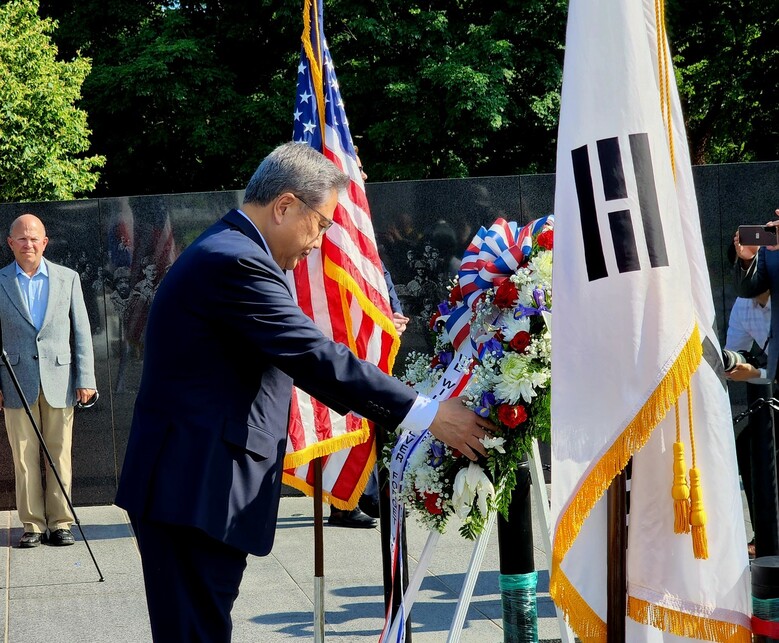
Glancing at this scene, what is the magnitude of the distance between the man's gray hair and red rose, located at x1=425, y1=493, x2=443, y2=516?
116cm

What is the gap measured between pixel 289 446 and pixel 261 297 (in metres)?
1.60

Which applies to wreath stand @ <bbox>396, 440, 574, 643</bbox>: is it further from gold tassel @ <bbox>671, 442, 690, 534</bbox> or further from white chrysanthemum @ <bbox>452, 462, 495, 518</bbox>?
gold tassel @ <bbox>671, 442, 690, 534</bbox>

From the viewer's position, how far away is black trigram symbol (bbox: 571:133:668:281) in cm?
290

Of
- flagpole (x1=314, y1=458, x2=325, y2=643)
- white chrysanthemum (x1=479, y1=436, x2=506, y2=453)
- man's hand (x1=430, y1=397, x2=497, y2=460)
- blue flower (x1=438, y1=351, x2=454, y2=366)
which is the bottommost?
flagpole (x1=314, y1=458, x2=325, y2=643)

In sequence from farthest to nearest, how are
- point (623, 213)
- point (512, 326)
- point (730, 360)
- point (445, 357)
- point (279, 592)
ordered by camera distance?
point (279, 592) < point (730, 360) < point (445, 357) < point (512, 326) < point (623, 213)

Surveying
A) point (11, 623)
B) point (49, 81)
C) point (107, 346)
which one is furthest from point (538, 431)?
point (49, 81)

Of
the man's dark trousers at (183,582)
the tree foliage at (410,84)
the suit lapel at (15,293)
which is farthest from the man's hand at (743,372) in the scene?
the tree foliage at (410,84)

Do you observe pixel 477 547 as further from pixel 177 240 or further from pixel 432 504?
pixel 177 240

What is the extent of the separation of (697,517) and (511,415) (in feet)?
2.26

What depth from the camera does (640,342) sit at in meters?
2.93

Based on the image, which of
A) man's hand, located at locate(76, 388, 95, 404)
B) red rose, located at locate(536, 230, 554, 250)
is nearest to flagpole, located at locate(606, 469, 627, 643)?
red rose, located at locate(536, 230, 554, 250)

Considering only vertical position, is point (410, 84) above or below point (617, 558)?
above

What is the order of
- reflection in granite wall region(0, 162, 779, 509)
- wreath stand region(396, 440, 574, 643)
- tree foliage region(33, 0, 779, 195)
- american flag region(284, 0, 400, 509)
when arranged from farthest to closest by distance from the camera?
tree foliage region(33, 0, 779, 195)
reflection in granite wall region(0, 162, 779, 509)
american flag region(284, 0, 400, 509)
wreath stand region(396, 440, 574, 643)

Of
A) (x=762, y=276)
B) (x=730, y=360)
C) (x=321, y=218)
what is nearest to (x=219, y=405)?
(x=321, y=218)
